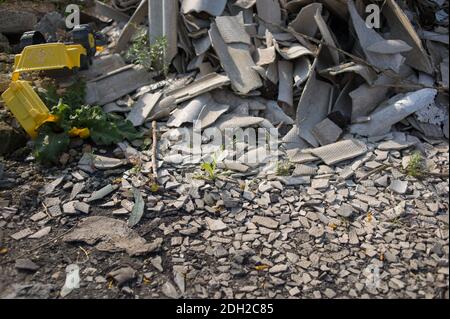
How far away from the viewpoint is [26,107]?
4.48 metres

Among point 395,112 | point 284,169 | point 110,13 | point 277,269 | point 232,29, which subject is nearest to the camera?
point 277,269

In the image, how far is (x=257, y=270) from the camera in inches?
130

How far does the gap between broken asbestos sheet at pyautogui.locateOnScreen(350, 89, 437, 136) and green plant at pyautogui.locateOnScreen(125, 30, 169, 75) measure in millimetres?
2389

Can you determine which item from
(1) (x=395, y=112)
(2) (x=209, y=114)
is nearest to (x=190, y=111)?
(2) (x=209, y=114)

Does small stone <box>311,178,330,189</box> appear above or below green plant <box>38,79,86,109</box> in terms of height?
below

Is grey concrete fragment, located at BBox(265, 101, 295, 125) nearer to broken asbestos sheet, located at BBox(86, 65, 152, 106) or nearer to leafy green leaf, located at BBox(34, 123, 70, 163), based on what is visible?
broken asbestos sheet, located at BBox(86, 65, 152, 106)

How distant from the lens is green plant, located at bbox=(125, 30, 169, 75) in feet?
17.6

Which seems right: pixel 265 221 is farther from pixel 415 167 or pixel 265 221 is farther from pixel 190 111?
pixel 190 111

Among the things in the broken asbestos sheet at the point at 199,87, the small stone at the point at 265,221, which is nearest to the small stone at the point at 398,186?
the small stone at the point at 265,221

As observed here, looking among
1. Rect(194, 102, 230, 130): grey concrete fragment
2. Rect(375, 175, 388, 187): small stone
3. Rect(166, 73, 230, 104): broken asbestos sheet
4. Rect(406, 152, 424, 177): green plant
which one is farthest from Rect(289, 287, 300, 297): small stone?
Rect(166, 73, 230, 104): broken asbestos sheet

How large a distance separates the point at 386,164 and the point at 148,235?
2196 millimetres

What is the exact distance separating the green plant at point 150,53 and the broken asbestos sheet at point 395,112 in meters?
2.39

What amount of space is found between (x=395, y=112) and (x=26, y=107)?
361cm
